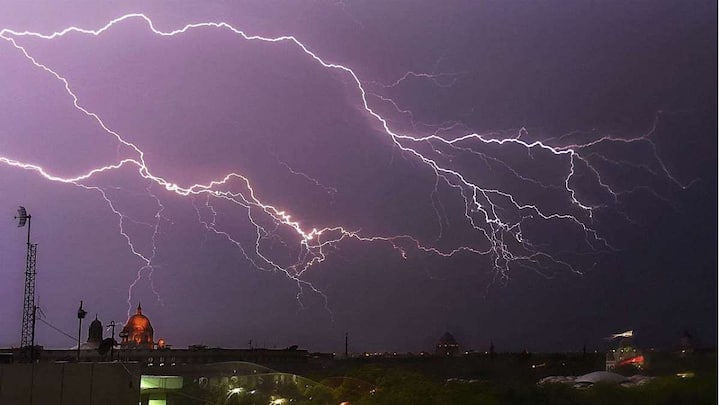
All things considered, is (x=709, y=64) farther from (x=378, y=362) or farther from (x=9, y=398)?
(x=378, y=362)

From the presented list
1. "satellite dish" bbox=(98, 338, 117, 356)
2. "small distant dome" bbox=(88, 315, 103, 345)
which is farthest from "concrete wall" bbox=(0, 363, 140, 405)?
"small distant dome" bbox=(88, 315, 103, 345)

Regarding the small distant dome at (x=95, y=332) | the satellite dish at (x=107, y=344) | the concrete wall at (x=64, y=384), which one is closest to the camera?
the concrete wall at (x=64, y=384)

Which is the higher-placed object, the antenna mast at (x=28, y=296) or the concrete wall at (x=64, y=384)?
the antenna mast at (x=28, y=296)

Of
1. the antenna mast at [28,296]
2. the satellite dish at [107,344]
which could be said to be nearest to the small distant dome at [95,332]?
the antenna mast at [28,296]

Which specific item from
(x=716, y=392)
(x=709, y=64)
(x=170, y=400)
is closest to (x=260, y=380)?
(x=170, y=400)

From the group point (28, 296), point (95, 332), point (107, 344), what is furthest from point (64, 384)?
point (95, 332)

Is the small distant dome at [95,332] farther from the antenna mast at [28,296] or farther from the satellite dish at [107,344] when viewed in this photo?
the satellite dish at [107,344]
